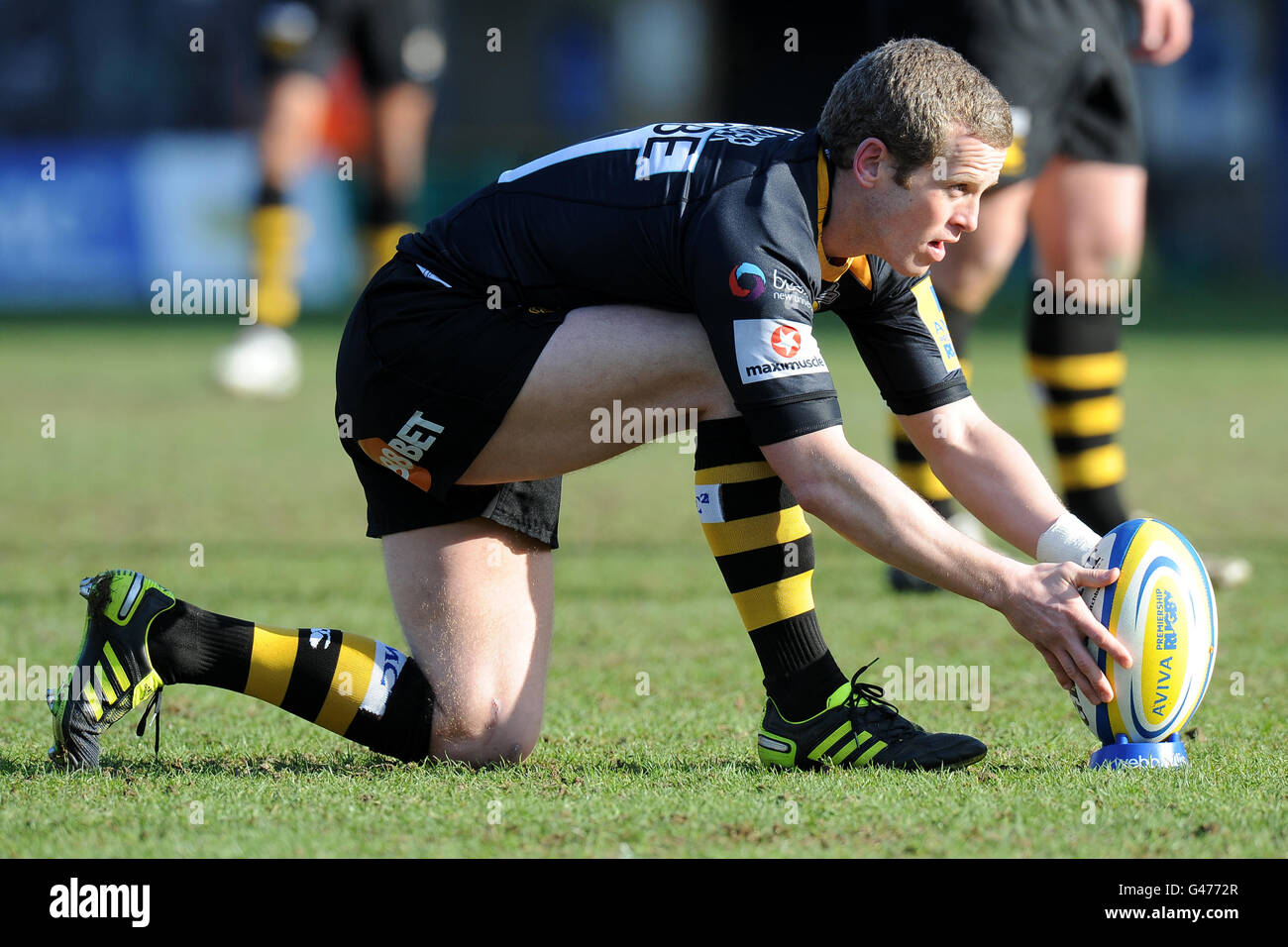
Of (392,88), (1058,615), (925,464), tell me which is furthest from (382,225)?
(1058,615)

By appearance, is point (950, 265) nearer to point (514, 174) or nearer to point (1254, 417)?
point (514, 174)

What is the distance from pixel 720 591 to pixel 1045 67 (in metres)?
1.95

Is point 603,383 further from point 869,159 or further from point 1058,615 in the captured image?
point 1058,615

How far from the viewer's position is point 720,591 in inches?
211

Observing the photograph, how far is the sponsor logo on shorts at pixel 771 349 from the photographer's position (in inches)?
110

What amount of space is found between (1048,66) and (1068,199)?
43 centimetres

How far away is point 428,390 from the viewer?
3.20 metres

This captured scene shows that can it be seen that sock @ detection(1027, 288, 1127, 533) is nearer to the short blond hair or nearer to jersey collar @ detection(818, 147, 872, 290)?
jersey collar @ detection(818, 147, 872, 290)

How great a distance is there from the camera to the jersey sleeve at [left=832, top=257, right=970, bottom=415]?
3.32 meters

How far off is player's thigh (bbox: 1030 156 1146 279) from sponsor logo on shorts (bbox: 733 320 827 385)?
8.36ft

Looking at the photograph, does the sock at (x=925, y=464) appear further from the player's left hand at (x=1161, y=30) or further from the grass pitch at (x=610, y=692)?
the player's left hand at (x=1161, y=30)

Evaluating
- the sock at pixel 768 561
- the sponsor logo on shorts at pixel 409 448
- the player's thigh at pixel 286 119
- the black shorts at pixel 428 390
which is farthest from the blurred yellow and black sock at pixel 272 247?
the sock at pixel 768 561

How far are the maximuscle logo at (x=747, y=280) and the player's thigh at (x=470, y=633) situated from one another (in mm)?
876
